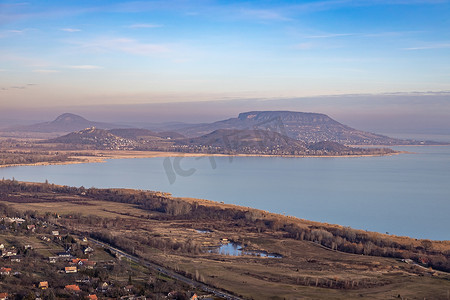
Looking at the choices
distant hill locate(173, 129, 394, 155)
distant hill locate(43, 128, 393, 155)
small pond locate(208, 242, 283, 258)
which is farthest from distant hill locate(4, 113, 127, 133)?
small pond locate(208, 242, 283, 258)

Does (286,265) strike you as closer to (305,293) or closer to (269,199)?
(305,293)

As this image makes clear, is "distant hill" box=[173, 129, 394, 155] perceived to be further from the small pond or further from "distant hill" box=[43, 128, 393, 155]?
the small pond

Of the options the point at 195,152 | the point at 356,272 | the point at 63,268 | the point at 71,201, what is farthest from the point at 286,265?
the point at 195,152

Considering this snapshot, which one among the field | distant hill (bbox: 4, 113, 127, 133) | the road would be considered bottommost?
the field

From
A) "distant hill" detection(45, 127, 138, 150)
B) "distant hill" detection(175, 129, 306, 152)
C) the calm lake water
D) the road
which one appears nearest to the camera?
the road

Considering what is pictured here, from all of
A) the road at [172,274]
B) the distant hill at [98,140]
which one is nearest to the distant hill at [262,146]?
the distant hill at [98,140]

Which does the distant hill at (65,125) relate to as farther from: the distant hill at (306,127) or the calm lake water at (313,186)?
the calm lake water at (313,186)

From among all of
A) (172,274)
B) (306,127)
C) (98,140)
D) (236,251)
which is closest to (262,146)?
(98,140)
